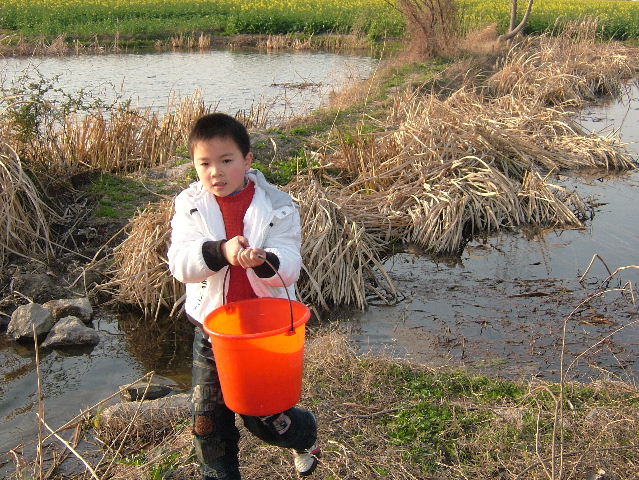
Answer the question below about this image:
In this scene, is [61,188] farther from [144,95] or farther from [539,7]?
[539,7]

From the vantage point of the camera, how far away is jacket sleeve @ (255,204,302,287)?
2.54 m

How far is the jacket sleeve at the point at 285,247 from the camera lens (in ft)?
8.34

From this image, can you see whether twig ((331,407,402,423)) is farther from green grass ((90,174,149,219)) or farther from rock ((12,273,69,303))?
green grass ((90,174,149,219))

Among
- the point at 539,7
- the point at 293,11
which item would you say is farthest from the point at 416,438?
the point at 539,7

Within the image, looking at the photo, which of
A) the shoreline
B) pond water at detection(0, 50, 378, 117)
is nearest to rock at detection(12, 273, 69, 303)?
pond water at detection(0, 50, 378, 117)

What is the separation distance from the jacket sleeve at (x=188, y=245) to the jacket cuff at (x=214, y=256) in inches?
0.5

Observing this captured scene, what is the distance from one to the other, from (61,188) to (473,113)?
502cm

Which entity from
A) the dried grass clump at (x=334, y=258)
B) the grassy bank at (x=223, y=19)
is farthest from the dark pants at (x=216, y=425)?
the grassy bank at (x=223, y=19)

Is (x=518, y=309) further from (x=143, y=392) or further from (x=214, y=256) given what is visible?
(x=214, y=256)

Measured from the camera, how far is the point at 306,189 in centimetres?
654

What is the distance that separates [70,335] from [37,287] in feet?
2.82

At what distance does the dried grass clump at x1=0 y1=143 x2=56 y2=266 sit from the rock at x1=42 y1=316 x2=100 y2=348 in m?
1.12

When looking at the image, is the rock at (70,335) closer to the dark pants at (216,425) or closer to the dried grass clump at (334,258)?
the dried grass clump at (334,258)

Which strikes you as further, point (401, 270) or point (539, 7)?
point (539, 7)
